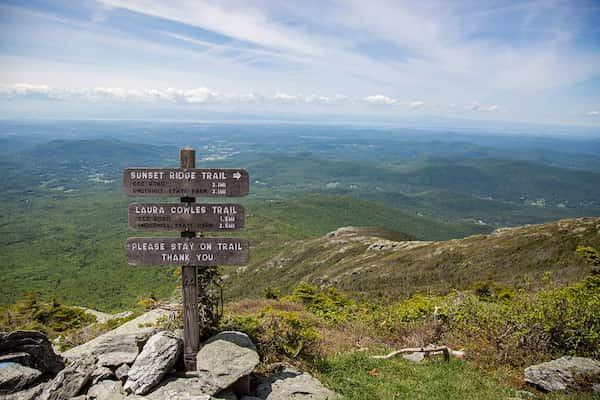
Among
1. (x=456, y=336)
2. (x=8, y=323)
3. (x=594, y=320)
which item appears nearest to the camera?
(x=594, y=320)

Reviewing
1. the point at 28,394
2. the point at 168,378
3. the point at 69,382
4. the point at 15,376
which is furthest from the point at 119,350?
the point at 15,376

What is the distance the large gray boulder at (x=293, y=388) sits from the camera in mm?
7213

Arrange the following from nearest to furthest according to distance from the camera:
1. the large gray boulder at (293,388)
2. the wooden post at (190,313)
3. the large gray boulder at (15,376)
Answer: the large gray boulder at (293,388)
the large gray boulder at (15,376)
the wooden post at (190,313)

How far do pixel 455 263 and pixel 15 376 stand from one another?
47.8 meters

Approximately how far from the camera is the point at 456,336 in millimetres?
10867

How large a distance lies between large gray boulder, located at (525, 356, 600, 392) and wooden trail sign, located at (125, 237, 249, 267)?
723cm

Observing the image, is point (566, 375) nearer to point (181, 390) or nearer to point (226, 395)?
point (226, 395)

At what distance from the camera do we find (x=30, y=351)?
28.4ft

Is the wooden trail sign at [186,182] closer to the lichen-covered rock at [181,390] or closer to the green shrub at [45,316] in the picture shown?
the lichen-covered rock at [181,390]

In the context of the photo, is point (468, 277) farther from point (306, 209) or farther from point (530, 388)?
point (306, 209)

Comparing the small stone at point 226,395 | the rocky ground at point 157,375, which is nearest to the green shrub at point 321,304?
the rocky ground at point 157,375

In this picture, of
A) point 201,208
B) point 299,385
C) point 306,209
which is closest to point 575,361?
point 299,385

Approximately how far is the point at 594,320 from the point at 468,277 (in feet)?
110

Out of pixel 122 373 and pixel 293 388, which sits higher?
pixel 122 373
